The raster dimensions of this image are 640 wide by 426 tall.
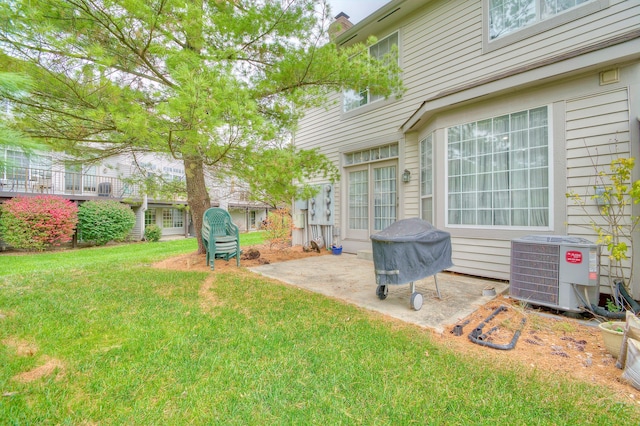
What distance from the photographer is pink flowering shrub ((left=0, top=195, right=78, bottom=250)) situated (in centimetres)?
902

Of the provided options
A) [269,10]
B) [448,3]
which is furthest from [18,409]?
[448,3]

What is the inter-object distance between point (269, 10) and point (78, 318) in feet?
16.6

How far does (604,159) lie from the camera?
3670 mm

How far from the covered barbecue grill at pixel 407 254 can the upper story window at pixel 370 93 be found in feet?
13.9

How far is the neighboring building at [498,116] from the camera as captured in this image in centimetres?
369

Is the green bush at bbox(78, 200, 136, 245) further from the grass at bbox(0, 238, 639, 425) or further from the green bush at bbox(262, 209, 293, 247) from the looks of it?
the grass at bbox(0, 238, 639, 425)

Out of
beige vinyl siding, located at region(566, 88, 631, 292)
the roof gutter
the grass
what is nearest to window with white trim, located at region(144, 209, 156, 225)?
the grass

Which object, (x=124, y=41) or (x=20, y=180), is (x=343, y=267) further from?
(x=20, y=180)

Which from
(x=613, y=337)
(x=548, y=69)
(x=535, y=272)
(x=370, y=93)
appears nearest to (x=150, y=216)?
(x=370, y=93)

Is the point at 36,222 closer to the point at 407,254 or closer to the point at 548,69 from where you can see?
the point at 407,254

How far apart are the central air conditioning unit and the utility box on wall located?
16.2 ft

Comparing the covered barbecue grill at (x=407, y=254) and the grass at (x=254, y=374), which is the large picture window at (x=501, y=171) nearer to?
the covered barbecue grill at (x=407, y=254)

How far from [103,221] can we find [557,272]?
559 inches

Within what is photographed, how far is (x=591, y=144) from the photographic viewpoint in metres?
3.75
